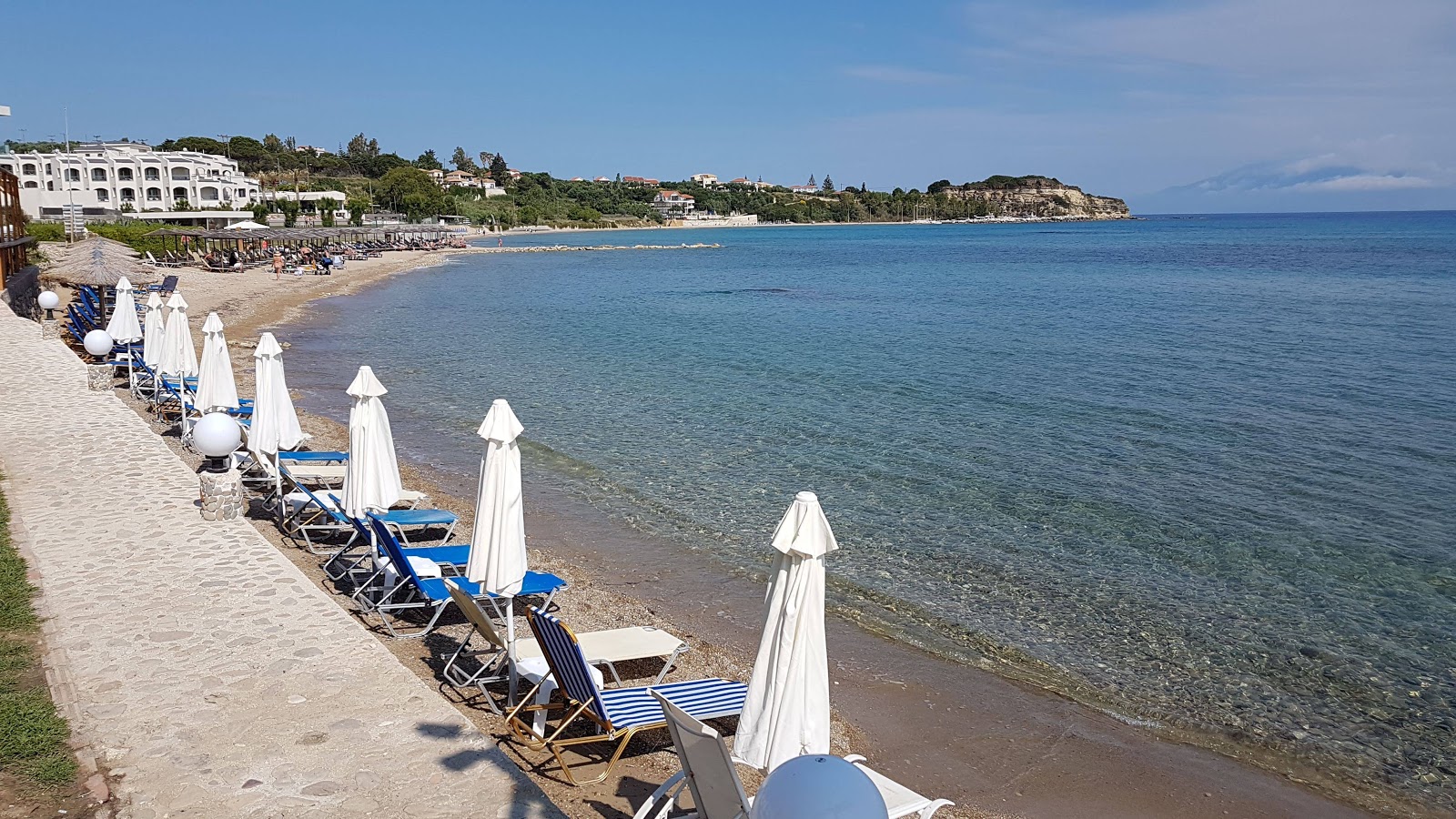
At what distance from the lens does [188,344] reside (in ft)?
47.6

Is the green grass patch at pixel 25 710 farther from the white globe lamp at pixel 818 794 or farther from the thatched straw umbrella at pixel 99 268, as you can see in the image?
the thatched straw umbrella at pixel 99 268

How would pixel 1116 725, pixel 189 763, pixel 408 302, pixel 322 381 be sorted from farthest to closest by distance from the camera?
pixel 408 302 < pixel 322 381 < pixel 1116 725 < pixel 189 763

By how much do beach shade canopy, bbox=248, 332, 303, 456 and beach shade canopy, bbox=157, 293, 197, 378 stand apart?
190 inches

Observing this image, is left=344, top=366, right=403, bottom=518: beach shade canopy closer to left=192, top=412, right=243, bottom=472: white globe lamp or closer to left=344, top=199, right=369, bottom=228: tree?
left=192, top=412, right=243, bottom=472: white globe lamp

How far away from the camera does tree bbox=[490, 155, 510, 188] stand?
180975 millimetres

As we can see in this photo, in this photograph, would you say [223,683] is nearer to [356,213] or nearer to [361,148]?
[356,213]

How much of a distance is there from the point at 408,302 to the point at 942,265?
157ft

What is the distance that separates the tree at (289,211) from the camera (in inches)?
3332

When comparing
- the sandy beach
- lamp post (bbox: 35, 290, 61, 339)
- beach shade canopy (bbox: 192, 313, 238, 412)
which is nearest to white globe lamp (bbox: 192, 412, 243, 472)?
the sandy beach

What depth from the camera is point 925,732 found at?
22.5ft

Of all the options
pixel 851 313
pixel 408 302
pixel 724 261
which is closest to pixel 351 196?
pixel 724 261

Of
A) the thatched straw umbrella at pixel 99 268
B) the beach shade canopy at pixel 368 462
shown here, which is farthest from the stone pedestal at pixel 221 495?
the thatched straw umbrella at pixel 99 268

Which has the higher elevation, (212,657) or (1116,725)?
(212,657)

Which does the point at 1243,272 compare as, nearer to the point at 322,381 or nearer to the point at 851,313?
the point at 851,313
